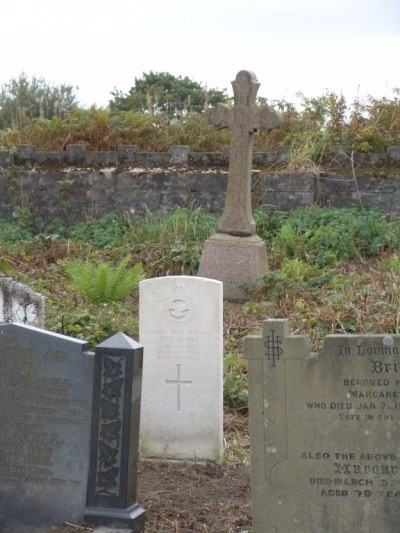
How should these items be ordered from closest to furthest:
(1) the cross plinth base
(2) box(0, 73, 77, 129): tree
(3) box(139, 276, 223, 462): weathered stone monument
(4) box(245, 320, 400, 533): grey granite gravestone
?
(4) box(245, 320, 400, 533): grey granite gravestone < (3) box(139, 276, 223, 462): weathered stone monument < (1) the cross plinth base < (2) box(0, 73, 77, 129): tree

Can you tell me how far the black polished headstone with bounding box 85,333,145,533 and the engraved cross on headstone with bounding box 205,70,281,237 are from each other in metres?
6.17

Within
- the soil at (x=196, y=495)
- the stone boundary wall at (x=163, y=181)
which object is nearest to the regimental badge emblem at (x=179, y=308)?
the soil at (x=196, y=495)

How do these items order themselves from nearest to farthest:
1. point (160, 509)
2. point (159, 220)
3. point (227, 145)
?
1. point (160, 509)
2. point (159, 220)
3. point (227, 145)

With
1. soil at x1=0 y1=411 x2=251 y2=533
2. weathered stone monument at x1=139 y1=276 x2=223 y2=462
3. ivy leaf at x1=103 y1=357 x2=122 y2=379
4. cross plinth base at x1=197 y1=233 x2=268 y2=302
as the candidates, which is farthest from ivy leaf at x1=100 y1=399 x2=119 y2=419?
cross plinth base at x1=197 y1=233 x2=268 y2=302

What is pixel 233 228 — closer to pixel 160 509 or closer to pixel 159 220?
pixel 159 220

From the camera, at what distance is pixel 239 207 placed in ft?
36.5

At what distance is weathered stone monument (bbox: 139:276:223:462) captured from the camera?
6.73m

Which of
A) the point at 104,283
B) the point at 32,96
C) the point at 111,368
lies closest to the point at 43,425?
the point at 111,368

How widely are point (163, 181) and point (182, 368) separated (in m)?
7.12

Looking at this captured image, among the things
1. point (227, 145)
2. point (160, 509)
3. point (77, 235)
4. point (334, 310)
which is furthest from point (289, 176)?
point (160, 509)

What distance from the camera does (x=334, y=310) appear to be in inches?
354

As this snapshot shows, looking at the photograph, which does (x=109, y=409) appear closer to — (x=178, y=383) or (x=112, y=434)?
(x=112, y=434)

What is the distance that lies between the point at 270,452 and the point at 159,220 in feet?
26.8

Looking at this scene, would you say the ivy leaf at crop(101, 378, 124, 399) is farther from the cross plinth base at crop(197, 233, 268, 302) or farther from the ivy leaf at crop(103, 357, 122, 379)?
the cross plinth base at crop(197, 233, 268, 302)
